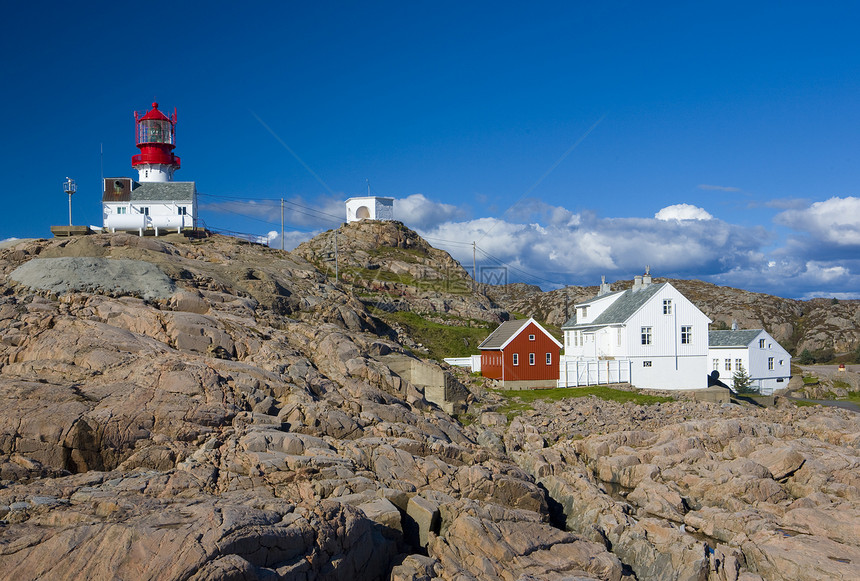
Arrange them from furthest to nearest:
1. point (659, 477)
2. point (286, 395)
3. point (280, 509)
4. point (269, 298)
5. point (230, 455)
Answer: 1. point (269, 298)
2. point (659, 477)
3. point (286, 395)
4. point (230, 455)
5. point (280, 509)

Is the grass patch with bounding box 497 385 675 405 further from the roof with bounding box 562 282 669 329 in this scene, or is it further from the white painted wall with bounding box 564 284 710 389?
the roof with bounding box 562 282 669 329

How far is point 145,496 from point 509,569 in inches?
350

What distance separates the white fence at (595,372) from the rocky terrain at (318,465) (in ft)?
20.5

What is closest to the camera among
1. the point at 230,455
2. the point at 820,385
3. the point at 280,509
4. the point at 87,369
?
the point at 280,509

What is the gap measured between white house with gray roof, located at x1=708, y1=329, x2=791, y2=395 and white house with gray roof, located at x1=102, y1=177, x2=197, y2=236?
40590 mm

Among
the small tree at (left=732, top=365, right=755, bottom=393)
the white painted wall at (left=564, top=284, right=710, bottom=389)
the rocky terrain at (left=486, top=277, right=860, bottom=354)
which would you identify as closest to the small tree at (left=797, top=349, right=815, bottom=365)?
the rocky terrain at (left=486, top=277, right=860, bottom=354)

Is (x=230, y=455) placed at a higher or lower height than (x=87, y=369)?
lower

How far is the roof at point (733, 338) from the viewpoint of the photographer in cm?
4506

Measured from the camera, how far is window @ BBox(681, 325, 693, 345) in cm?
4081

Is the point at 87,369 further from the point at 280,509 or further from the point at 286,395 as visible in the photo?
the point at 280,509

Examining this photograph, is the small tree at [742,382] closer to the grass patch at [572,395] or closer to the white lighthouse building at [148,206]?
the grass patch at [572,395]

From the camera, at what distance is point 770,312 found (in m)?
83.3

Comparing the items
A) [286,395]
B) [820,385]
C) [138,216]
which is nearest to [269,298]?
[286,395]

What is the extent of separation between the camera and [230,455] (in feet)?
57.2
